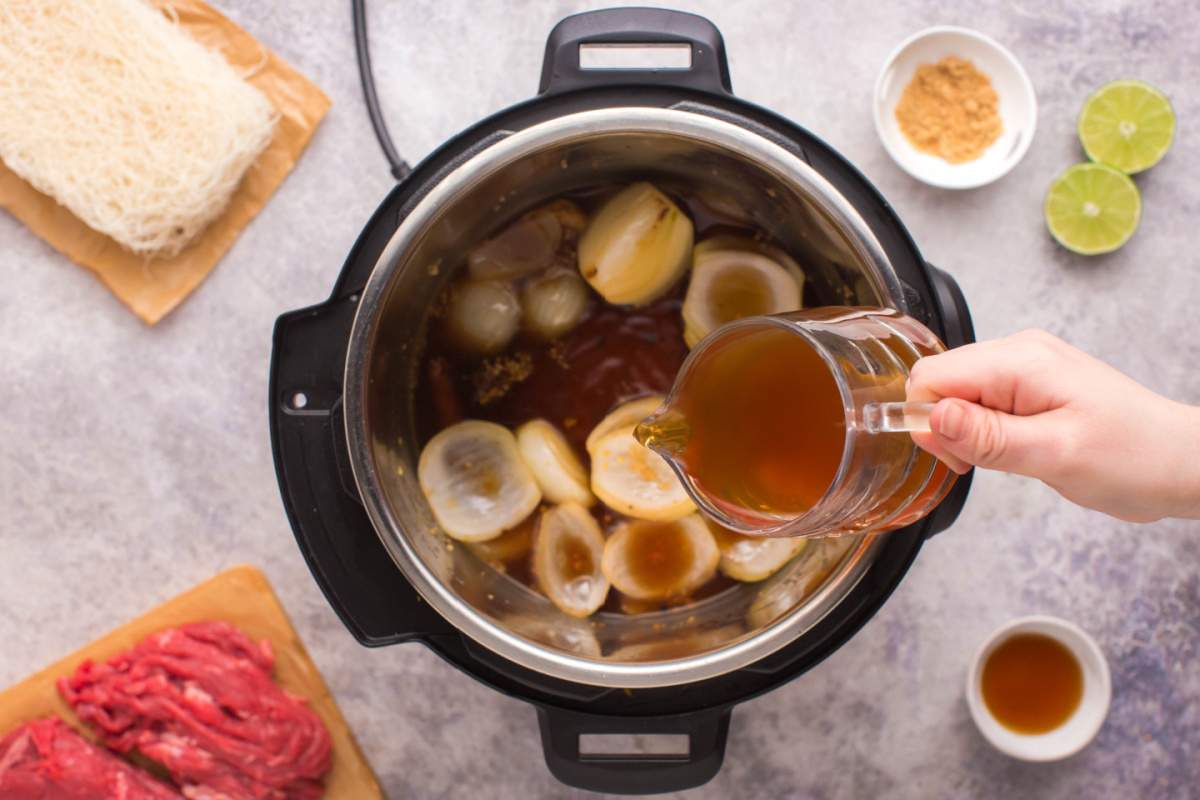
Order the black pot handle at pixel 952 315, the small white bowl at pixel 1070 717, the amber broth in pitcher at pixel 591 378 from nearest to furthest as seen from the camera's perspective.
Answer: the black pot handle at pixel 952 315 → the amber broth in pitcher at pixel 591 378 → the small white bowl at pixel 1070 717

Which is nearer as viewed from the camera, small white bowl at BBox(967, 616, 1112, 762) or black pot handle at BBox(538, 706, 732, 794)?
black pot handle at BBox(538, 706, 732, 794)

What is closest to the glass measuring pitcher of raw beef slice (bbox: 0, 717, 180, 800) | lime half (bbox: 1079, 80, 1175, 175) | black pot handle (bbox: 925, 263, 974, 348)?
black pot handle (bbox: 925, 263, 974, 348)

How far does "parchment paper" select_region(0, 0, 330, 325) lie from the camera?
3.60ft

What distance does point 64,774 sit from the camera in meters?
1.08

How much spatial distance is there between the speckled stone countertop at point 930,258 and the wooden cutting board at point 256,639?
0.8 inches

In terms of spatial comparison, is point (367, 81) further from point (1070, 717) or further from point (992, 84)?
point (1070, 717)

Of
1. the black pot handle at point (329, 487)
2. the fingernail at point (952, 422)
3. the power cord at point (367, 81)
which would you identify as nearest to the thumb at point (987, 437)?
the fingernail at point (952, 422)

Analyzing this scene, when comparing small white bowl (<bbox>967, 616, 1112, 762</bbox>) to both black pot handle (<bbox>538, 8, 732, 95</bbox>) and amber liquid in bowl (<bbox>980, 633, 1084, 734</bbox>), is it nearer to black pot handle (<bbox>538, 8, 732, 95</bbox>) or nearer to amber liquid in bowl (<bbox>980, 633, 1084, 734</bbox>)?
amber liquid in bowl (<bbox>980, 633, 1084, 734</bbox>)

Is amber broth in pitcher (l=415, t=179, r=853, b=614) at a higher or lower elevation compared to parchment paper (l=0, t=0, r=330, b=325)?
lower

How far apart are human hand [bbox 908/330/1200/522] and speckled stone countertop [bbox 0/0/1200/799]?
39 centimetres

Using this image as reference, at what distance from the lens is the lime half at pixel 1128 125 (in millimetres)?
1059

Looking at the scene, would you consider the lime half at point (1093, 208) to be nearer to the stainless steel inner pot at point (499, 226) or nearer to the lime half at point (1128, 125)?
the lime half at point (1128, 125)

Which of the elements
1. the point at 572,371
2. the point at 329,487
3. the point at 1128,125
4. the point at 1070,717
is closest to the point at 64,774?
the point at 329,487

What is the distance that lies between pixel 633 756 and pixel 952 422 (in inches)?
19.9
